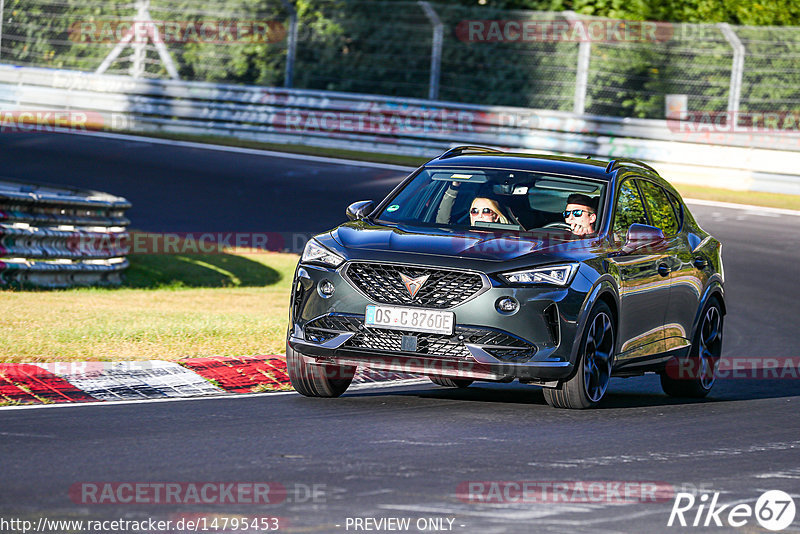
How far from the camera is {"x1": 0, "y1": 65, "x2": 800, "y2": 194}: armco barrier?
2509 cm

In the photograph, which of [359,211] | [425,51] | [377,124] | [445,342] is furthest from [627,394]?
[425,51]

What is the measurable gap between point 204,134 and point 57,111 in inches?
132

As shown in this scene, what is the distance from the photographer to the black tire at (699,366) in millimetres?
10367

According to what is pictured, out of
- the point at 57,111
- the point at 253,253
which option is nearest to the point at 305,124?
the point at 57,111

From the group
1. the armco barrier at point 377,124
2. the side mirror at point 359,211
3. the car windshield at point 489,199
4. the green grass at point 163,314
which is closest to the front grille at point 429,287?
the car windshield at point 489,199

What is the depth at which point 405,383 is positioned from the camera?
10250 millimetres

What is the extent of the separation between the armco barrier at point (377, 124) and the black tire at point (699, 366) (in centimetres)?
1439

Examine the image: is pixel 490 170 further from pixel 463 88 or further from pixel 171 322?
pixel 463 88

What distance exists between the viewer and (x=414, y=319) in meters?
8.17

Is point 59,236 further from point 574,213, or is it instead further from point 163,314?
point 574,213

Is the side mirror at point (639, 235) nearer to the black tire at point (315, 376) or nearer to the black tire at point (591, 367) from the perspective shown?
the black tire at point (591, 367)

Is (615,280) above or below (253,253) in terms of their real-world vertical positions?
above

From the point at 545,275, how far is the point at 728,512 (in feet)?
8.12

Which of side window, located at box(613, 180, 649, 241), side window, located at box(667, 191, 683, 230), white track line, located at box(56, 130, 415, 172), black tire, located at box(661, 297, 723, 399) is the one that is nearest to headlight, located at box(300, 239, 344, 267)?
side window, located at box(613, 180, 649, 241)
